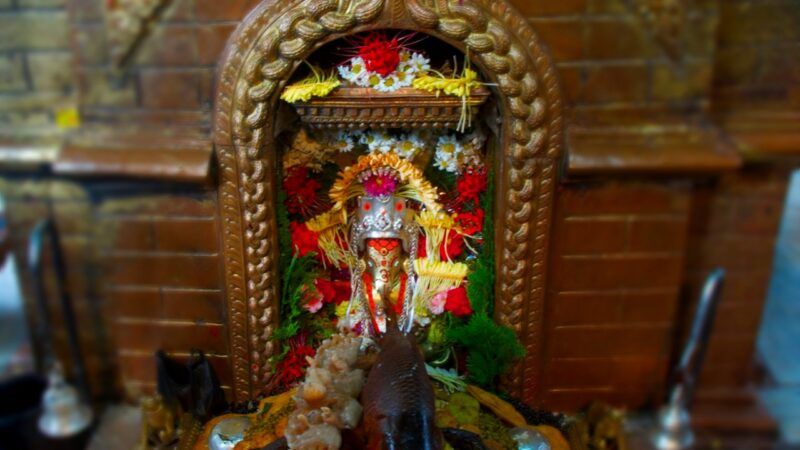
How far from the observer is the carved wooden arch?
241 centimetres

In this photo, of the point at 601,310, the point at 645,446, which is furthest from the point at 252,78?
the point at 645,446

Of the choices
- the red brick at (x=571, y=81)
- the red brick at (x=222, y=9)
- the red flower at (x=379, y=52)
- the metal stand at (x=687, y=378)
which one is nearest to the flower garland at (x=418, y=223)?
the red flower at (x=379, y=52)

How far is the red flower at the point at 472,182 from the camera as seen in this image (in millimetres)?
2912

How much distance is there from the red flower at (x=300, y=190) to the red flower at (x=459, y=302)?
77 cm

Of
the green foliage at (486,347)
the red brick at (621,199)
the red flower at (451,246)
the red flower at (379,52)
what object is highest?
the red flower at (379,52)

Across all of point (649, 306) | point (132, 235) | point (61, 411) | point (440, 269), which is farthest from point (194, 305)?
point (649, 306)

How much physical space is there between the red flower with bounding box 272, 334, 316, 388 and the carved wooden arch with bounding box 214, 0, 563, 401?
110mm

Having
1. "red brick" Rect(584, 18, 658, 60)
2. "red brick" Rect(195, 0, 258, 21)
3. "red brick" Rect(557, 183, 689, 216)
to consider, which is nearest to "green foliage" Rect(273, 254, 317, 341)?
"red brick" Rect(195, 0, 258, 21)

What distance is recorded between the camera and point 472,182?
2910 mm

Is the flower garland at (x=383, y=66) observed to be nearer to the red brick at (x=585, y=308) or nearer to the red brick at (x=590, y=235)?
the red brick at (x=590, y=235)

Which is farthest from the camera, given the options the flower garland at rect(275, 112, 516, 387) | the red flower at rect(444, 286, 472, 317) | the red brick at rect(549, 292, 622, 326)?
the red flower at rect(444, 286, 472, 317)

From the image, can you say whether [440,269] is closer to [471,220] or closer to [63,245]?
[471,220]

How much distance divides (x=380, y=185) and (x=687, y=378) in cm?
147

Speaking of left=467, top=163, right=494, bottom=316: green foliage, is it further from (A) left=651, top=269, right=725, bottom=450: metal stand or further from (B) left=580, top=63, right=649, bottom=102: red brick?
(A) left=651, top=269, right=725, bottom=450: metal stand
